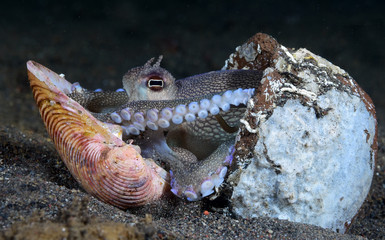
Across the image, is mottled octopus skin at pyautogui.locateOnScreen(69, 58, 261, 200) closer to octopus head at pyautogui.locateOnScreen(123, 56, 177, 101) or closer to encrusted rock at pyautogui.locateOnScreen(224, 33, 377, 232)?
octopus head at pyautogui.locateOnScreen(123, 56, 177, 101)

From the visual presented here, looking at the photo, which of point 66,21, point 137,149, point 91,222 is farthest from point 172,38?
point 91,222

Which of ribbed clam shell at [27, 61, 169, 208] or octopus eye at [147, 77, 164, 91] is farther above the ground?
octopus eye at [147, 77, 164, 91]

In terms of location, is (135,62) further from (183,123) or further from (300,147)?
(300,147)

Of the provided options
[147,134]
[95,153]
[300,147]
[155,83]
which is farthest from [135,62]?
[300,147]

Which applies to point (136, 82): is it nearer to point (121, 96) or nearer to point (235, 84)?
point (121, 96)

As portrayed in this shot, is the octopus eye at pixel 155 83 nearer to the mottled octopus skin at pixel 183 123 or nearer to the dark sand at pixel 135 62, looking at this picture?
the mottled octopus skin at pixel 183 123

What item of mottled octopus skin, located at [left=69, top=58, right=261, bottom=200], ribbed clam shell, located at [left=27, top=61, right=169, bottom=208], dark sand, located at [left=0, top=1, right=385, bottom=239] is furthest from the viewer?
Answer: mottled octopus skin, located at [left=69, top=58, right=261, bottom=200]

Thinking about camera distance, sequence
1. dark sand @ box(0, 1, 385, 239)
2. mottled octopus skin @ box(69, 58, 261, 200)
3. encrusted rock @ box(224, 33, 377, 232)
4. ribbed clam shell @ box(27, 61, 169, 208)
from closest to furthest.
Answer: dark sand @ box(0, 1, 385, 239)
ribbed clam shell @ box(27, 61, 169, 208)
encrusted rock @ box(224, 33, 377, 232)
mottled octopus skin @ box(69, 58, 261, 200)

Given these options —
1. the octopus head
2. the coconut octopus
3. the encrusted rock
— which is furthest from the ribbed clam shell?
the encrusted rock
